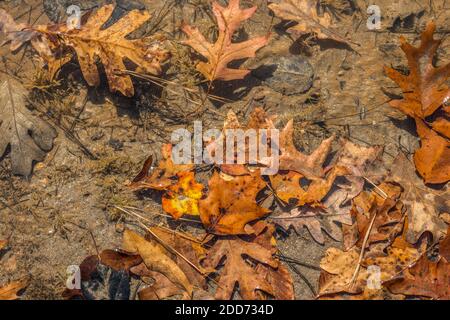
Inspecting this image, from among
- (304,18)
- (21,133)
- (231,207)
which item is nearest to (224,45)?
(304,18)

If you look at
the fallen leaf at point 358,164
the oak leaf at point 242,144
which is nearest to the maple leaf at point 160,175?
the oak leaf at point 242,144

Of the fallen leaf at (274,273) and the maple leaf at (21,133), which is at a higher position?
the maple leaf at (21,133)

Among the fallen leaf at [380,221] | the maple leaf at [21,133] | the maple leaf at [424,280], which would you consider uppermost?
the maple leaf at [21,133]

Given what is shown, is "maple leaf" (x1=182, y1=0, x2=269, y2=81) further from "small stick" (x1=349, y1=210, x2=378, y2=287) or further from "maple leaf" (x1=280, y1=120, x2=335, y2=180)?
"small stick" (x1=349, y1=210, x2=378, y2=287)

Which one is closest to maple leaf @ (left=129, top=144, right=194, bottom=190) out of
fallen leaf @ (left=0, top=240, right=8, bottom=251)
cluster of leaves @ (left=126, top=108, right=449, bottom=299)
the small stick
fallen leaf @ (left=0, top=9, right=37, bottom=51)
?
cluster of leaves @ (left=126, top=108, right=449, bottom=299)

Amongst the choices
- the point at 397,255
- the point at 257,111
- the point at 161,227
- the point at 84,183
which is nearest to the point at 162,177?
the point at 161,227

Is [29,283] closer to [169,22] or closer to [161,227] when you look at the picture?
[161,227]

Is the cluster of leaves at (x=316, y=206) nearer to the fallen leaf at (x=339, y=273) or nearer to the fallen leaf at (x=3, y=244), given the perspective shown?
the fallen leaf at (x=339, y=273)
